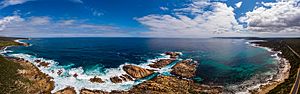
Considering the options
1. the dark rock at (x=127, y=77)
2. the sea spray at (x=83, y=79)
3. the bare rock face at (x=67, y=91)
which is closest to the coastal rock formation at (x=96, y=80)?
the sea spray at (x=83, y=79)

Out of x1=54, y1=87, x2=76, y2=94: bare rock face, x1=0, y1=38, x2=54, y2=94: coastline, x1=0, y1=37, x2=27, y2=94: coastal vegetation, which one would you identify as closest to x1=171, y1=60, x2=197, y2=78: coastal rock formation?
x1=54, y1=87, x2=76, y2=94: bare rock face

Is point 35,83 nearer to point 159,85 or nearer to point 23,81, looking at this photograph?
point 23,81

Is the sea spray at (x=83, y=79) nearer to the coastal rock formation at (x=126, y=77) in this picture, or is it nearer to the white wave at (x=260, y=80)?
the coastal rock formation at (x=126, y=77)

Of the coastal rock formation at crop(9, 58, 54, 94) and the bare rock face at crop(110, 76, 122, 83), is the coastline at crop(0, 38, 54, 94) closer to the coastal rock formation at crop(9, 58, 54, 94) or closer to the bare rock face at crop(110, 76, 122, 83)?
the coastal rock formation at crop(9, 58, 54, 94)

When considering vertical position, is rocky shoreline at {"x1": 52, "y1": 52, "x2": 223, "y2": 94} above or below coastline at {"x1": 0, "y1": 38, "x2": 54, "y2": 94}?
below

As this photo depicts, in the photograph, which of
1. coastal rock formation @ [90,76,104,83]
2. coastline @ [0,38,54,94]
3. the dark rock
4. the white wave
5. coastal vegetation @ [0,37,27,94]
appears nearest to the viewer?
coastal vegetation @ [0,37,27,94]

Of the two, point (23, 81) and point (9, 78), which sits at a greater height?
point (9, 78)

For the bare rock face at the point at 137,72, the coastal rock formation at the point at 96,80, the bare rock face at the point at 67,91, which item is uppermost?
the bare rock face at the point at 137,72

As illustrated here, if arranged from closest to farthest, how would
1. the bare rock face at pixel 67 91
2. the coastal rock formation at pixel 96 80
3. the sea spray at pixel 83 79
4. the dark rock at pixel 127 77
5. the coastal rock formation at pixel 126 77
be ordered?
1. the bare rock face at pixel 67 91
2. the sea spray at pixel 83 79
3. the coastal rock formation at pixel 96 80
4. the coastal rock formation at pixel 126 77
5. the dark rock at pixel 127 77

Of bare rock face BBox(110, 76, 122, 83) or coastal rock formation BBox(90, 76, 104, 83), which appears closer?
coastal rock formation BBox(90, 76, 104, 83)

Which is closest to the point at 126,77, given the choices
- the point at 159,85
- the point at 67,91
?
the point at 159,85

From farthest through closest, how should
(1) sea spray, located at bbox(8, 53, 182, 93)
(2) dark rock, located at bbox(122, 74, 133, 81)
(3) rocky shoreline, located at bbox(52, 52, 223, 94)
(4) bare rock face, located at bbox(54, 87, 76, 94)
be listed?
(2) dark rock, located at bbox(122, 74, 133, 81), (1) sea spray, located at bbox(8, 53, 182, 93), (3) rocky shoreline, located at bbox(52, 52, 223, 94), (4) bare rock face, located at bbox(54, 87, 76, 94)

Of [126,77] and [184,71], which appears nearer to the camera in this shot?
[126,77]
